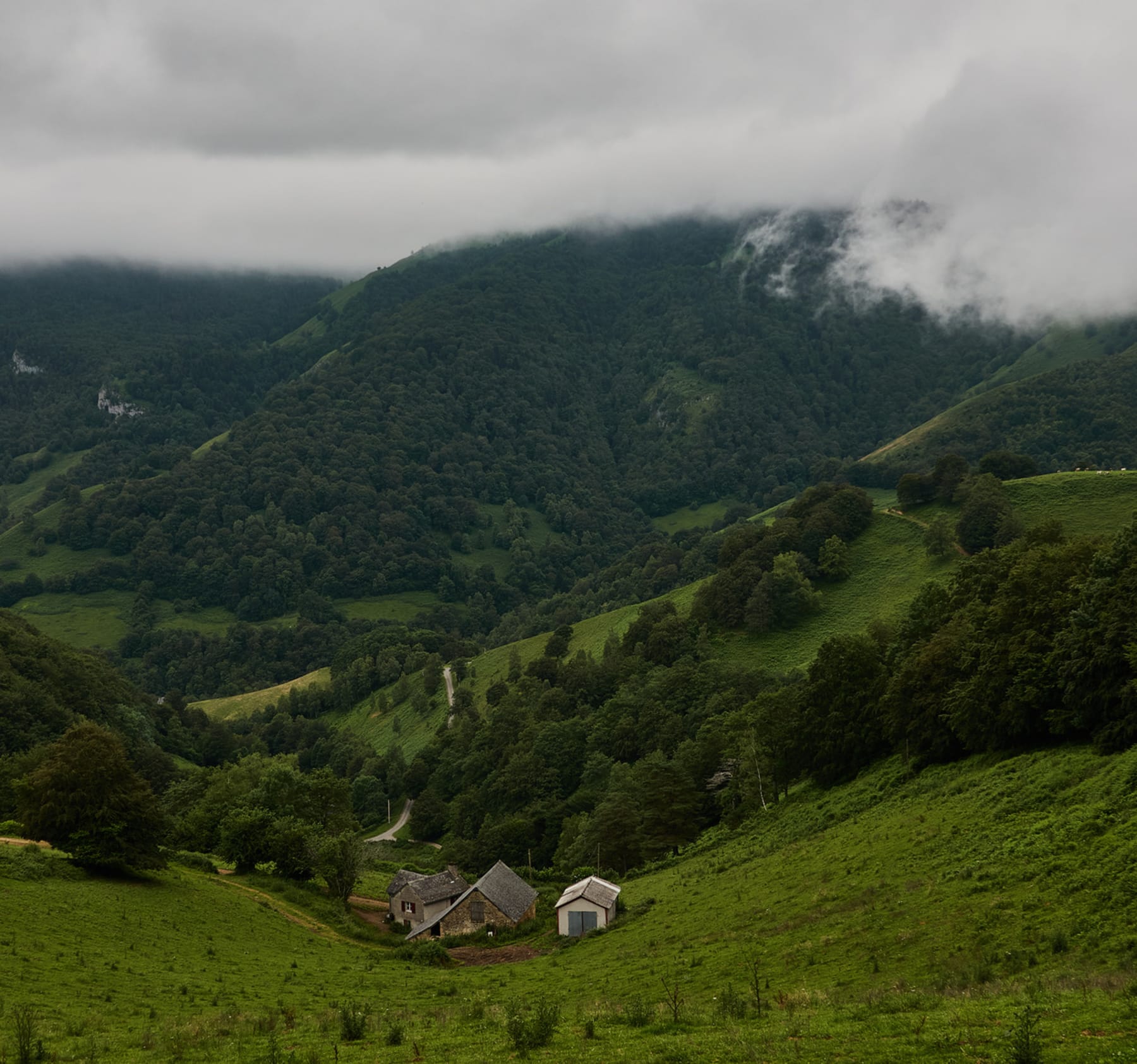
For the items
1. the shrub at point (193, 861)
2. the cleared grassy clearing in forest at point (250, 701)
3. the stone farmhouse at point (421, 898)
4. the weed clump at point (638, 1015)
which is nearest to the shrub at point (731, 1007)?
the weed clump at point (638, 1015)

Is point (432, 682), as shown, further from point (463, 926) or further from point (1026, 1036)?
point (1026, 1036)

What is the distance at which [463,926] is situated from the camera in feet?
185

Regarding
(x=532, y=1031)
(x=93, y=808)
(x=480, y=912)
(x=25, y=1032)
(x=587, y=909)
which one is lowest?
(x=480, y=912)

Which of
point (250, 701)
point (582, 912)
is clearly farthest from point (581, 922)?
point (250, 701)

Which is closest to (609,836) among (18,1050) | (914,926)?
(914,926)

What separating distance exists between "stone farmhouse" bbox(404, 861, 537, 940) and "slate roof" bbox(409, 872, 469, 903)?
2.48 m

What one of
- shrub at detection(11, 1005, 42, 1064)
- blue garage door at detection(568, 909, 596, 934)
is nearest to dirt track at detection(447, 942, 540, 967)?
blue garage door at detection(568, 909, 596, 934)

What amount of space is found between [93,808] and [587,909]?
24020 millimetres

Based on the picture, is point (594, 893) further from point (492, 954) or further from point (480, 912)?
point (480, 912)

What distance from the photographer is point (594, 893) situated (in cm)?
5184

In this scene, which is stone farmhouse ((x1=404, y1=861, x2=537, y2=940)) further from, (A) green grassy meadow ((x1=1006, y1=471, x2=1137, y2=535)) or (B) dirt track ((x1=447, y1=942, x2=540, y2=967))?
(A) green grassy meadow ((x1=1006, y1=471, x2=1137, y2=535))

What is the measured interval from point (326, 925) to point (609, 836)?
23420 millimetres

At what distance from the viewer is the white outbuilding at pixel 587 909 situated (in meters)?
51.3

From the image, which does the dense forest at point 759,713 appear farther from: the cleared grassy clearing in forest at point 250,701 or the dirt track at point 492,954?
the cleared grassy clearing in forest at point 250,701
